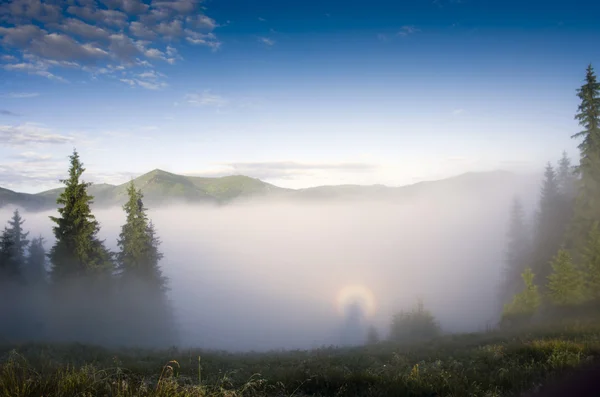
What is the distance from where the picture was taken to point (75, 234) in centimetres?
2986

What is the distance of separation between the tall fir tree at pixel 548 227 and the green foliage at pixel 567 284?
15872 mm

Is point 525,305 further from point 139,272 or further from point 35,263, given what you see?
point 35,263

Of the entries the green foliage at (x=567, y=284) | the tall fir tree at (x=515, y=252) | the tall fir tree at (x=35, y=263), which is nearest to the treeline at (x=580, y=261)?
the green foliage at (x=567, y=284)

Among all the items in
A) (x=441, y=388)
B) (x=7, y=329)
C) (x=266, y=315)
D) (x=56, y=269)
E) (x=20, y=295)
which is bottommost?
(x=266, y=315)

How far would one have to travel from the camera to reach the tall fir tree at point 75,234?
1130 inches

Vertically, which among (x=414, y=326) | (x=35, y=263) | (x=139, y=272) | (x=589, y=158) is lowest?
(x=414, y=326)

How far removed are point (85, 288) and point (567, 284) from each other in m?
47.4

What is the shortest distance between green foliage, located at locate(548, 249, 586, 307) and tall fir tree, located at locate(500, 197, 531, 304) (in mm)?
32099

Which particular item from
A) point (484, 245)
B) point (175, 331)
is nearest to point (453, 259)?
point (484, 245)

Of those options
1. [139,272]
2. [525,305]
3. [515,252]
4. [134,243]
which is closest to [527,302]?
[525,305]

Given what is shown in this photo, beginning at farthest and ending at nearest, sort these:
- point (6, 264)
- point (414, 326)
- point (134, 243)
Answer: point (414, 326), point (134, 243), point (6, 264)

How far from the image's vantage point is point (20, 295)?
117 feet

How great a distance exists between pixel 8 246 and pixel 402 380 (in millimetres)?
46130

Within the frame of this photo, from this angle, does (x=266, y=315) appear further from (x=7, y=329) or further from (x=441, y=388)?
(x=441, y=388)
